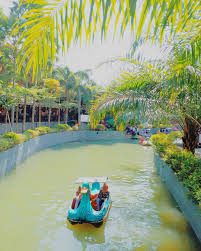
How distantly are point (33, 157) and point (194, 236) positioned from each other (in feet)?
42.8

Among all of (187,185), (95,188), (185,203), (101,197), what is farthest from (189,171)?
(95,188)

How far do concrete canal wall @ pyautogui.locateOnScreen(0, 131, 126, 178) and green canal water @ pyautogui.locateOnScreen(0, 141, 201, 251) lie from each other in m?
0.61

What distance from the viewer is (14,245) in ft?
19.0

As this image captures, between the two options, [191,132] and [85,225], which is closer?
[85,225]

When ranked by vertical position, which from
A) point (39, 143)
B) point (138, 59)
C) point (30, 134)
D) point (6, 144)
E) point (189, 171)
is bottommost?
point (39, 143)

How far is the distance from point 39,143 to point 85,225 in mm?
14024

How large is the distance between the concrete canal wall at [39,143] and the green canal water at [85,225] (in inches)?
23.8

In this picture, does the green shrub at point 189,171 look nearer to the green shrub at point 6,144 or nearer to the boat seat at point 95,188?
the boat seat at point 95,188

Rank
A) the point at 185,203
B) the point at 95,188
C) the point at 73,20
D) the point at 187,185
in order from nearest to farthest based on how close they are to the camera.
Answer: the point at 73,20
the point at 187,185
the point at 185,203
the point at 95,188

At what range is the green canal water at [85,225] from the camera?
19.3ft

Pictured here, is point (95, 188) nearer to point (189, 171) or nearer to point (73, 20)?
point (189, 171)

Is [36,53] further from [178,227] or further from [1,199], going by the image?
[1,199]

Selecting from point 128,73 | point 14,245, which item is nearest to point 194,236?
point 14,245

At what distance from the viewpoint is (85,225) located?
674 cm
